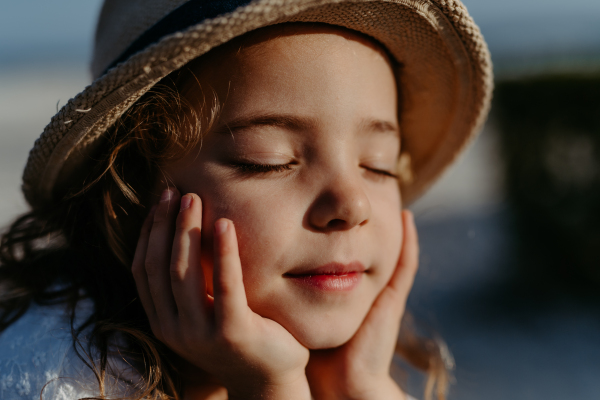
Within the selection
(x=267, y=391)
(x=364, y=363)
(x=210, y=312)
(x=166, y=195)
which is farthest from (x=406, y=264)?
(x=166, y=195)

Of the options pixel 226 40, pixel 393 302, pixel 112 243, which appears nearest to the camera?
pixel 226 40

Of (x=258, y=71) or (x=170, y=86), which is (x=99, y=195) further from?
(x=258, y=71)

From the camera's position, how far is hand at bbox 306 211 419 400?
71.7 inches

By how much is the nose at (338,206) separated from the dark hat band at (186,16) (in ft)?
1.86

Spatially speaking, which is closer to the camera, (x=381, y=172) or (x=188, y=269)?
(x=188, y=269)

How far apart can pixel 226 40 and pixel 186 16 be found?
0.47 feet

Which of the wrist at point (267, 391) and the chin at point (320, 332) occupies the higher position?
the chin at point (320, 332)

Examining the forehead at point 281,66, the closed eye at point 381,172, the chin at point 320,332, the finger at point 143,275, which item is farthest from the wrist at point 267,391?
the forehead at point 281,66

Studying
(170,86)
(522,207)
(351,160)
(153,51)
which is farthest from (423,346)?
(522,207)

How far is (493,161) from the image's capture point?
17.5ft

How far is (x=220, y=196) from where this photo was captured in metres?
1.46

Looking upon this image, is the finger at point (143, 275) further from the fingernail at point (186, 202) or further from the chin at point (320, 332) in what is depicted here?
the chin at point (320, 332)

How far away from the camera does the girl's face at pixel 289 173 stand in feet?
4.71

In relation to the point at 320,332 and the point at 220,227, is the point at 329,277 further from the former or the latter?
the point at 220,227
